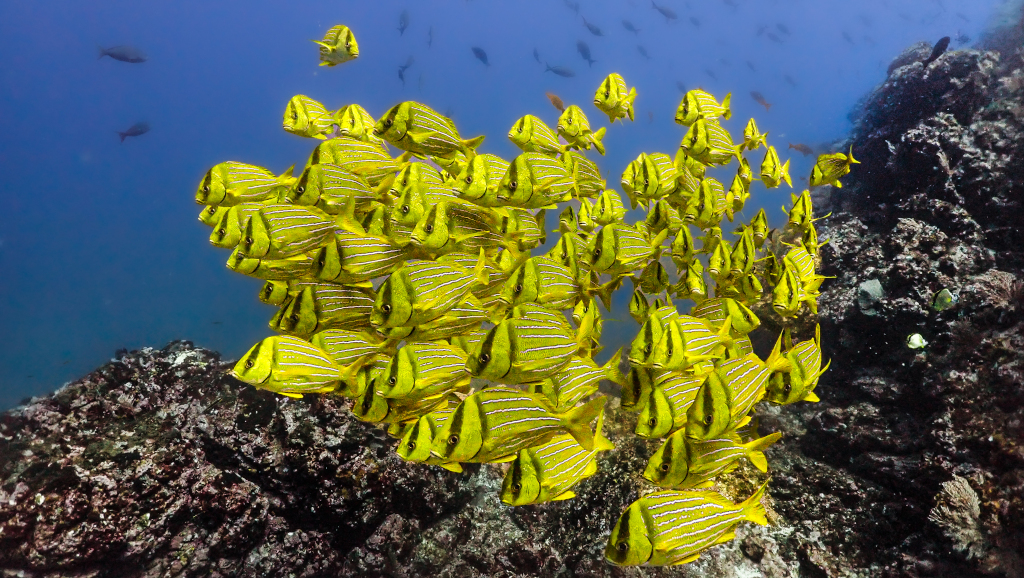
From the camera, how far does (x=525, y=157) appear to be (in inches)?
128

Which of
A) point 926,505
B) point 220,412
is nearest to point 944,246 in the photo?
point 926,505

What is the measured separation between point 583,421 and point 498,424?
54 cm

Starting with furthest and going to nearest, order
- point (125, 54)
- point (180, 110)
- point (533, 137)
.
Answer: point (180, 110)
point (125, 54)
point (533, 137)

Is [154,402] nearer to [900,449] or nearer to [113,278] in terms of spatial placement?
[900,449]

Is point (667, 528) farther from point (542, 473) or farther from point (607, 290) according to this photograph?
point (607, 290)

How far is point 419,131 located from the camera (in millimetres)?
3473

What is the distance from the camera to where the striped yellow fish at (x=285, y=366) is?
2604 mm

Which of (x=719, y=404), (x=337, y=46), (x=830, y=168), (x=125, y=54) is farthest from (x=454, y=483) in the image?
(x=125, y=54)

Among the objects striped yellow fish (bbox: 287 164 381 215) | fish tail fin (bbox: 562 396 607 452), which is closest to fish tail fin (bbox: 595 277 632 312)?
fish tail fin (bbox: 562 396 607 452)

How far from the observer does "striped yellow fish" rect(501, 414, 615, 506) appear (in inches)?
97.3

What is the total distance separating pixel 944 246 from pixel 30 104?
17138cm

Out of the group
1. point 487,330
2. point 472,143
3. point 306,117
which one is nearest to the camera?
point 487,330

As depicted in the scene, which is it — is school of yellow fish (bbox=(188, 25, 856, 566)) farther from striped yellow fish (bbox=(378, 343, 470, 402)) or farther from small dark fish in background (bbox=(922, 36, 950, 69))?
small dark fish in background (bbox=(922, 36, 950, 69))

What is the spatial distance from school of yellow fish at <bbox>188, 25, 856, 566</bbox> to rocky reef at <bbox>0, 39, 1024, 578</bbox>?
7.43 ft
